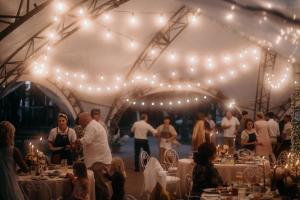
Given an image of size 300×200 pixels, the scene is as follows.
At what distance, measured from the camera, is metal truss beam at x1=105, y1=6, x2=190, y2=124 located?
43.9 ft

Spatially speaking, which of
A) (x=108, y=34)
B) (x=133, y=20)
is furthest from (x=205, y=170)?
(x=108, y=34)

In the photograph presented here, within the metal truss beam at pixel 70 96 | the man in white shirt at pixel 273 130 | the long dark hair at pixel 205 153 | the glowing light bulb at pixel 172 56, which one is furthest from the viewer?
the metal truss beam at pixel 70 96

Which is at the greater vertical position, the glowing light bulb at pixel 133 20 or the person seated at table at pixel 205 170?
the glowing light bulb at pixel 133 20

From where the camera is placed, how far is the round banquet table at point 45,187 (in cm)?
672

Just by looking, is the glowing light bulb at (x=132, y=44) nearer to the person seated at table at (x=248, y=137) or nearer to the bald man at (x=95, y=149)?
the person seated at table at (x=248, y=137)

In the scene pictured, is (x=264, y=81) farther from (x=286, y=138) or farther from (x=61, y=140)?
(x=61, y=140)

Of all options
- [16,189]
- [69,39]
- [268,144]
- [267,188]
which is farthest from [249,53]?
[16,189]

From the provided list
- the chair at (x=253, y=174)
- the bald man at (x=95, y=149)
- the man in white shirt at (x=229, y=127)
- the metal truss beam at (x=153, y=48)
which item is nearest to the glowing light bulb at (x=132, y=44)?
the metal truss beam at (x=153, y=48)

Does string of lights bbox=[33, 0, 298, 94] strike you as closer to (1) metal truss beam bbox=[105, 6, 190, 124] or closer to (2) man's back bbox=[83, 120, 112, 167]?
(1) metal truss beam bbox=[105, 6, 190, 124]

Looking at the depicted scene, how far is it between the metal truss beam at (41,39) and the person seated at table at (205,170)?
4.99 m

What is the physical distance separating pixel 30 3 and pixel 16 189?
Result: 4.59 metres

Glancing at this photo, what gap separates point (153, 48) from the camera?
14648 mm

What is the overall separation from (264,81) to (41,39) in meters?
7.47

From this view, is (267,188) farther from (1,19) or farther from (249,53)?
(249,53)
